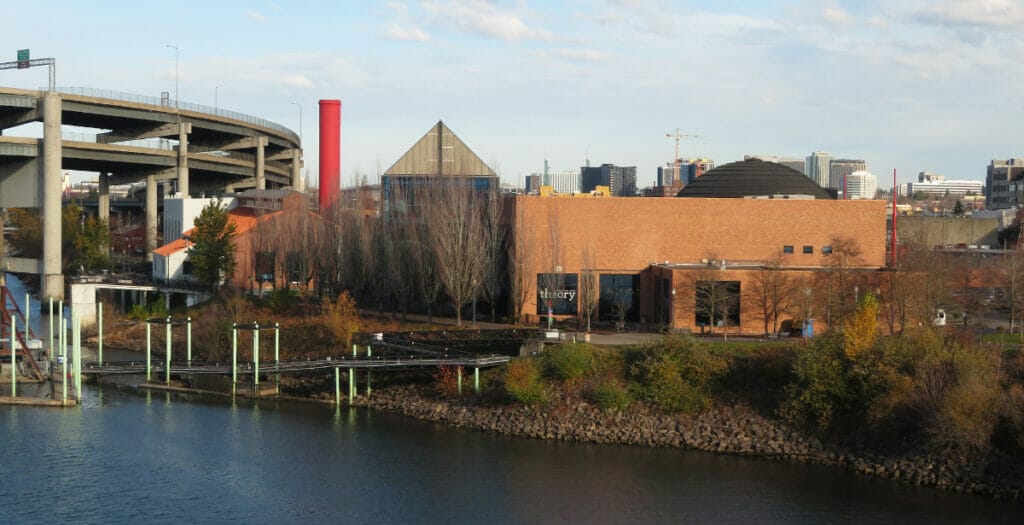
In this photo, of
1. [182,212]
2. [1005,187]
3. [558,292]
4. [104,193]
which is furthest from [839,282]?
[1005,187]

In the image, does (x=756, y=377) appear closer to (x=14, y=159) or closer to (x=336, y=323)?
(x=336, y=323)

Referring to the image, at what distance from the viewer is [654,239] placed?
41781mm

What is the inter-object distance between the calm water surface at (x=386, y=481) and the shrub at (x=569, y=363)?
2.87m

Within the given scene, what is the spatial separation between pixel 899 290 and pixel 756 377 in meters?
8.41

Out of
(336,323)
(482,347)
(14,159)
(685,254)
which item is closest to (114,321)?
(14,159)

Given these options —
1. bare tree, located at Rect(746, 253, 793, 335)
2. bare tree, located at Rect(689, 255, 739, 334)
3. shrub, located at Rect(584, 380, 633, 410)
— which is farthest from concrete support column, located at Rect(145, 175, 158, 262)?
shrub, located at Rect(584, 380, 633, 410)

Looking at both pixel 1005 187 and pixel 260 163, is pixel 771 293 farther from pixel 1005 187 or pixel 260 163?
pixel 1005 187

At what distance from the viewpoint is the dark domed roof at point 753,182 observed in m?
46.2

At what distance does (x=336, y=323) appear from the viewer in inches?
1528

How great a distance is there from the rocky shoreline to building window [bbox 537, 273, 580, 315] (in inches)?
379

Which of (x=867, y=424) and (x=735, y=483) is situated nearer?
(x=735, y=483)

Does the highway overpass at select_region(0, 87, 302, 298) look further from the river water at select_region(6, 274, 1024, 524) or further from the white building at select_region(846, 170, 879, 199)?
the white building at select_region(846, 170, 879, 199)

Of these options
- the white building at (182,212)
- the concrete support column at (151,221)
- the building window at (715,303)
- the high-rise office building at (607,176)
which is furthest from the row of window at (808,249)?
the high-rise office building at (607,176)

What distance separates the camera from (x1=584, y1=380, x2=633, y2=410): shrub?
29.7m
